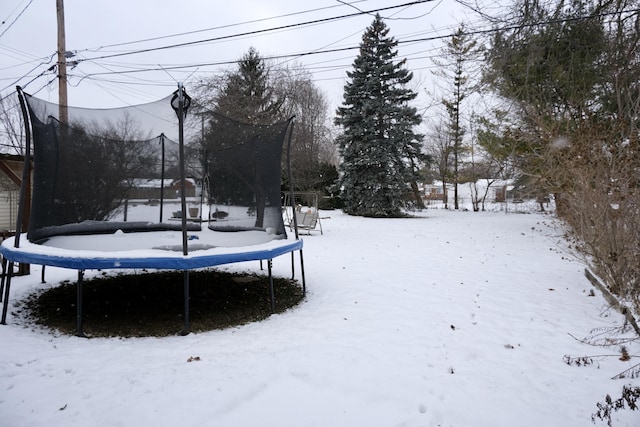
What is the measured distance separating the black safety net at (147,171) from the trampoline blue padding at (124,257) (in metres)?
0.50

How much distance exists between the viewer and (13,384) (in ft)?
5.97

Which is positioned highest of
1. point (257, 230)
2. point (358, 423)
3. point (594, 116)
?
point (594, 116)

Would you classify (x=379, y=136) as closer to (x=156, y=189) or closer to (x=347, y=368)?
(x=156, y=189)

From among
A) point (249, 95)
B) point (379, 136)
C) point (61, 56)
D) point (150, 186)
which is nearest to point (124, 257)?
point (150, 186)

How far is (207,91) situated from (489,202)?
654 inches

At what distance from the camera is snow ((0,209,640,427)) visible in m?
1.63

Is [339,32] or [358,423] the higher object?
[339,32]

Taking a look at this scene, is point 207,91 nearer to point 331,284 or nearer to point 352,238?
point 352,238

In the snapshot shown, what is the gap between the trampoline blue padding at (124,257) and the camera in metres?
2.40

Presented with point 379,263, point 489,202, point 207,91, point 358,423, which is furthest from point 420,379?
point 489,202

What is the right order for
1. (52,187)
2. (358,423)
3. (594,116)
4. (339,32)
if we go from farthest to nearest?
(339,32) → (594,116) → (52,187) → (358,423)

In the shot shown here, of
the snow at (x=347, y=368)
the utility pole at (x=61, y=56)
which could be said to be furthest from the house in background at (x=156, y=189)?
the utility pole at (x=61, y=56)

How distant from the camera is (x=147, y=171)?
13.1ft

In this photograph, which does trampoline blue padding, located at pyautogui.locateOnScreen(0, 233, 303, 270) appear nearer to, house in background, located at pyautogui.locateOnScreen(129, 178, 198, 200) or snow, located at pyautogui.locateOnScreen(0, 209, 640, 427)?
snow, located at pyautogui.locateOnScreen(0, 209, 640, 427)
